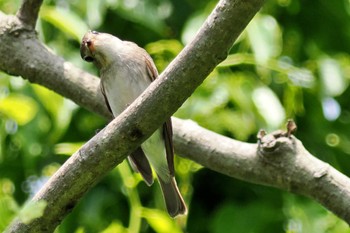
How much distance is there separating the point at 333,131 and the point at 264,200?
44cm

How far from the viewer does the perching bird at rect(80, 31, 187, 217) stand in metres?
3.60

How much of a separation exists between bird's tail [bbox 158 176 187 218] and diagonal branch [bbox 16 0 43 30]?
81 centimetres

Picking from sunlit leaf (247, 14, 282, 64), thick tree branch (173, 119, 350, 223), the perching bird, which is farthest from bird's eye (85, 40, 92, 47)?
sunlit leaf (247, 14, 282, 64)

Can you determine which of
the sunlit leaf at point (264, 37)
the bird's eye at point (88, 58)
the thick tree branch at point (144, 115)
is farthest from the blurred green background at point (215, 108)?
the thick tree branch at point (144, 115)

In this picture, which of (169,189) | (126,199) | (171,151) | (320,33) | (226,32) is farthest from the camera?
(320,33)

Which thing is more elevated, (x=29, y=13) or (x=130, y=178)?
(x=29, y=13)

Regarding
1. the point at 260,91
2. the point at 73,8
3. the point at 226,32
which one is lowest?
the point at 73,8

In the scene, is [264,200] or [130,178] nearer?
[130,178]

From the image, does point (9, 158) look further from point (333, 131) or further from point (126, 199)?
point (333, 131)

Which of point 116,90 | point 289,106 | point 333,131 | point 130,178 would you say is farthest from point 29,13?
point 333,131

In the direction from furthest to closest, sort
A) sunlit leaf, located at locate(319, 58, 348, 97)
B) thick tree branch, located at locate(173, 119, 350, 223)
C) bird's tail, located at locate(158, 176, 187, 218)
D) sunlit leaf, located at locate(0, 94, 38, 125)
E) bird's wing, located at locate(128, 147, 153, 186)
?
sunlit leaf, located at locate(319, 58, 348, 97) < bird's tail, located at locate(158, 176, 187, 218) < bird's wing, located at locate(128, 147, 153, 186) < thick tree branch, located at locate(173, 119, 350, 223) < sunlit leaf, located at locate(0, 94, 38, 125)

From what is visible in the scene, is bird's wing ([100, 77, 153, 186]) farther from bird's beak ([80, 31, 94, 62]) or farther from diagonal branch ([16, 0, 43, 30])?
diagonal branch ([16, 0, 43, 30])

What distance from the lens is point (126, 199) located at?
3.97 metres

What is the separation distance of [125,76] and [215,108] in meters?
0.37
